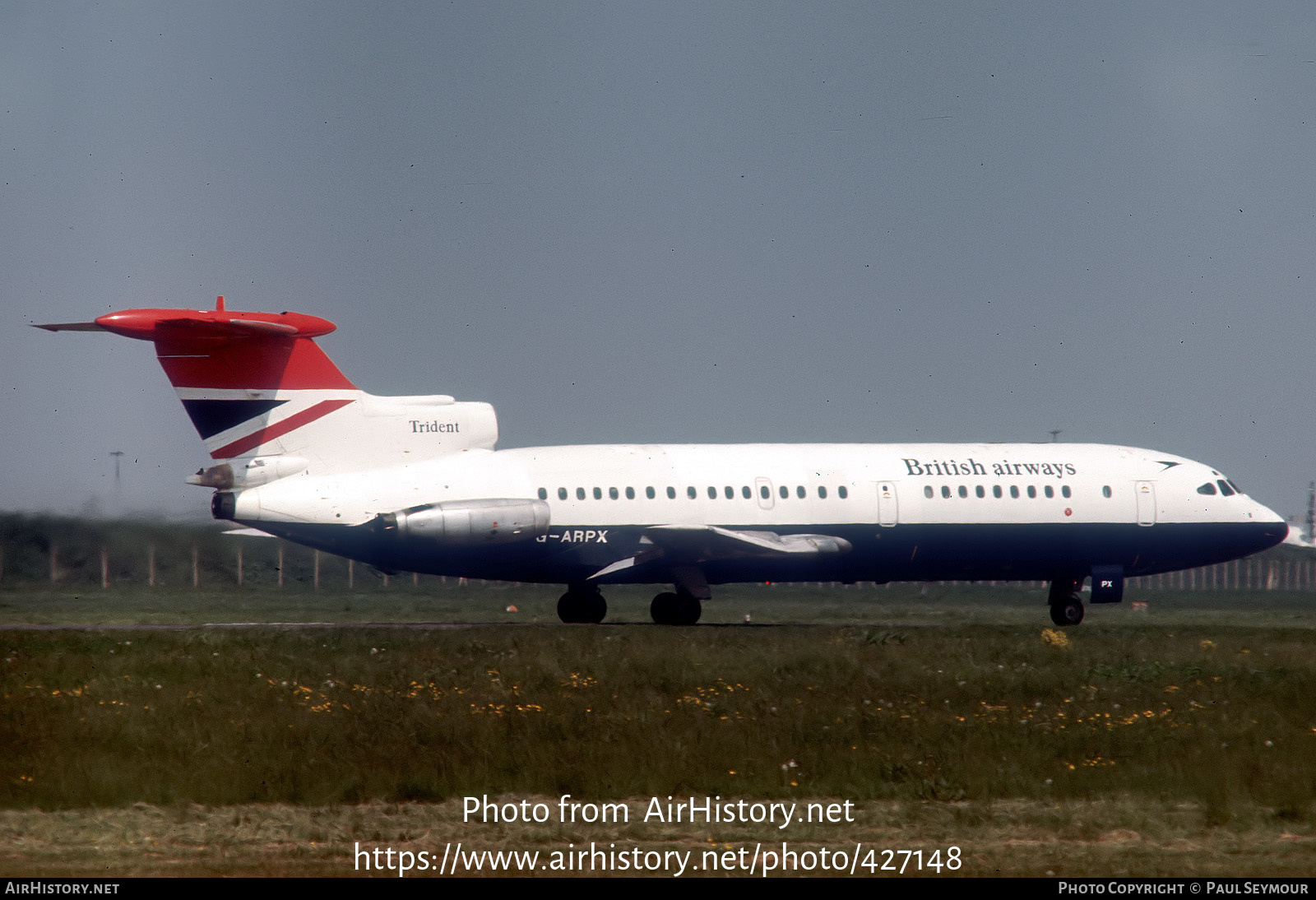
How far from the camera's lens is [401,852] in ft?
36.9

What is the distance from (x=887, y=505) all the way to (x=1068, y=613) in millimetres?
5769

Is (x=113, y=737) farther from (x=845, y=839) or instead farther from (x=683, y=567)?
(x=683, y=567)

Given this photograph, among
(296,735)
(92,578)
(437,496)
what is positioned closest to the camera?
(296,735)

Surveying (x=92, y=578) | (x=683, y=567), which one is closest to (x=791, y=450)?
(x=683, y=567)

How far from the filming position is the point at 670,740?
50.4ft

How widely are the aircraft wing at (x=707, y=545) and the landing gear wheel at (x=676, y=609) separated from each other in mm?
1051

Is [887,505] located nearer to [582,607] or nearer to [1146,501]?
[1146,501]

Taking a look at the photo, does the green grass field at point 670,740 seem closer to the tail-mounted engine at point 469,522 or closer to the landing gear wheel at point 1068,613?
the tail-mounted engine at point 469,522

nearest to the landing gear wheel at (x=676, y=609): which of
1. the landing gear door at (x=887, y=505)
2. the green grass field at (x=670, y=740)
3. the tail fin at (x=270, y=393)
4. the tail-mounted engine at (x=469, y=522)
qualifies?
the tail-mounted engine at (x=469, y=522)

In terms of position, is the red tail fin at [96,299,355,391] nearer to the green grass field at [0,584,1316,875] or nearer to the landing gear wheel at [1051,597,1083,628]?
the green grass field at [0,584,1316,875]

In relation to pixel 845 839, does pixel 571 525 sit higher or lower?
higher

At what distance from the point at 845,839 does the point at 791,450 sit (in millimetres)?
22460

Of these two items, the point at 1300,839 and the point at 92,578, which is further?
the point at 92,578
